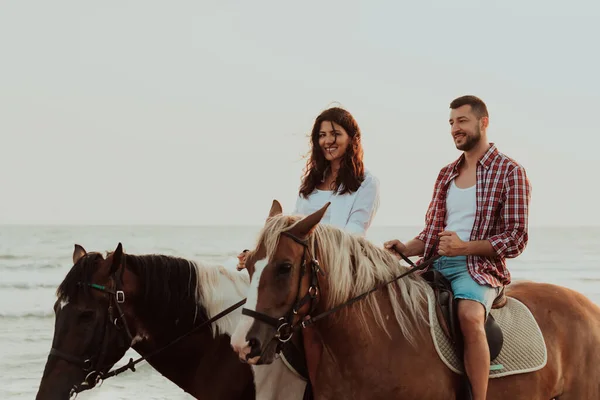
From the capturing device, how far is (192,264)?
3.90 metres

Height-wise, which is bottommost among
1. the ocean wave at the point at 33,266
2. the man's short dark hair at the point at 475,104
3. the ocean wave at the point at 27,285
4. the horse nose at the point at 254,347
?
the ocean wave at the point at 33,266

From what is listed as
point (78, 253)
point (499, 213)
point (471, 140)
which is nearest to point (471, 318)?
point (499, 213)

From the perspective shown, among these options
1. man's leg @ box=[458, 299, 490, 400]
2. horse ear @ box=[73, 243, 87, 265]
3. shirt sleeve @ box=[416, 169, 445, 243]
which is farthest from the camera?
shirt sleeve @ box=[416, 169, 445, 243]

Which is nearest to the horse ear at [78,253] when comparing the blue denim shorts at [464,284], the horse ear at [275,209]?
the horse ear at [275,209]

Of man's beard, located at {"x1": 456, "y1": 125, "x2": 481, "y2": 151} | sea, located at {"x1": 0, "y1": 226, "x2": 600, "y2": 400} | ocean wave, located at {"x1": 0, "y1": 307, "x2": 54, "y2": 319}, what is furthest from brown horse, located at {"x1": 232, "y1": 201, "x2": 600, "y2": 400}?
ocean wave, located at {"x1": 0, "y1": 307, "x2": 54, "y2": 319}

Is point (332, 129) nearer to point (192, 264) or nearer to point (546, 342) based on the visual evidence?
point (192, 264)

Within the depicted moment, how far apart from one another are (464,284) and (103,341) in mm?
1811

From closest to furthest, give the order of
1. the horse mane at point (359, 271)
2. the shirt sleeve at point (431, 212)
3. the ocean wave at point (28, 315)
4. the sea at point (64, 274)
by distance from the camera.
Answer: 1. the horse mane at point (359, 271)
2. the shirt sleeve at point (431, 212)
3. the sea at point (64, 274)
4. the ocean wave at point (28, 315)

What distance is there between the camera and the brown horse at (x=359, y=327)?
3.11 meters

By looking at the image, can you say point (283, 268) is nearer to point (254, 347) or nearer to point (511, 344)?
point (254, 347)

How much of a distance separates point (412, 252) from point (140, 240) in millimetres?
36860

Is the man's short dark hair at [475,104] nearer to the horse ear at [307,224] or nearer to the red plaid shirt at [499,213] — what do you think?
the red plaid shirt at [499,213]

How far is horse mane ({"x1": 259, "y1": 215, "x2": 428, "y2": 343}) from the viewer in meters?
3.25

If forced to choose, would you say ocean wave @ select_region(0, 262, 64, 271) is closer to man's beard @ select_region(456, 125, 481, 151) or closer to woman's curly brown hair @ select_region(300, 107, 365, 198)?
woman's curly brown hair @ select_region(300, 107, 365, 198)
